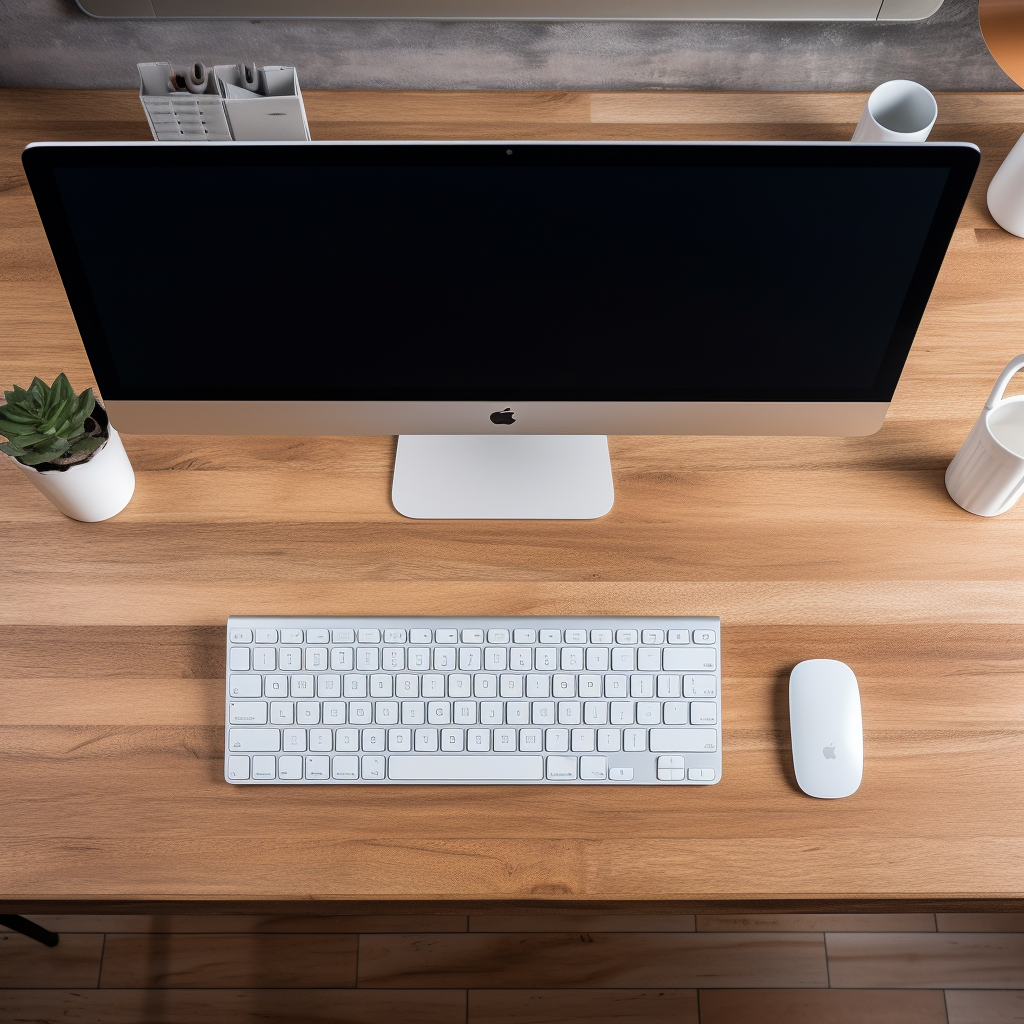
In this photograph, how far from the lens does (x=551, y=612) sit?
0.92 m

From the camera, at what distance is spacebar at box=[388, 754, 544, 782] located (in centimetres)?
83

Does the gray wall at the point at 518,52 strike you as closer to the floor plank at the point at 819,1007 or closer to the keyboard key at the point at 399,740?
the keyboard key at the point at 399,740

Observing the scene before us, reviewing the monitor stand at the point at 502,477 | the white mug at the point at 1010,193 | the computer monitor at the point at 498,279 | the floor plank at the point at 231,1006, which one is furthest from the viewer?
the floor plank at the point at 231,1006

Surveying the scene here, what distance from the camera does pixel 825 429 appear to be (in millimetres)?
909

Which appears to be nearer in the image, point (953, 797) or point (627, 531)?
point (953, 797)

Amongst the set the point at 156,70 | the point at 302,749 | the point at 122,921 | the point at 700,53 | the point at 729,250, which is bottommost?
the point at 122,921

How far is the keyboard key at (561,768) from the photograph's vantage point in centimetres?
83

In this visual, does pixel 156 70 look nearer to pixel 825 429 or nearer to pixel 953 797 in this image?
pixel 825 429

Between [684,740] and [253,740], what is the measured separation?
41cm

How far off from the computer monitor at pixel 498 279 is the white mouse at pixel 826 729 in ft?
0.82

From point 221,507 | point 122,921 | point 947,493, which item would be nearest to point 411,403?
point 221,507

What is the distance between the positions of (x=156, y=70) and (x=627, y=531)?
0.74 meters

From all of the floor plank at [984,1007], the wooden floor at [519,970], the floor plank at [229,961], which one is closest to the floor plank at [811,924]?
the wooden floor at [519,970]

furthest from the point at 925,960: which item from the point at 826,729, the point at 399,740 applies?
the point at 399,740
